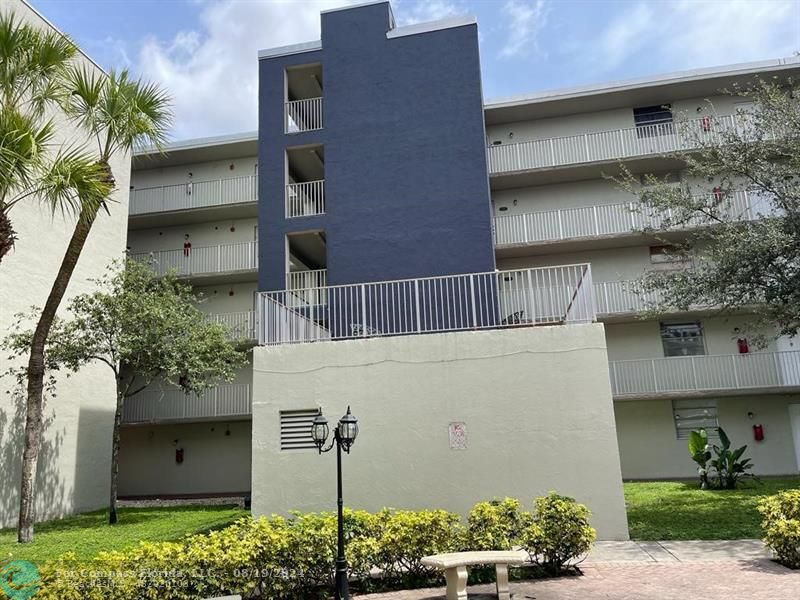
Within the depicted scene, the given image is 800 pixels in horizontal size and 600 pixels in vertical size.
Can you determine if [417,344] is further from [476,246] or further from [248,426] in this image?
[248,426]

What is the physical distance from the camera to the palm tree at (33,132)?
8531mm

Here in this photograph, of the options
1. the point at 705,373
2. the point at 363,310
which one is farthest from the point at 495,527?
the point at 705,373

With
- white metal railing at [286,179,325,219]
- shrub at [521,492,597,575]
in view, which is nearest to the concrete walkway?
shrub at [521,492,597,575]

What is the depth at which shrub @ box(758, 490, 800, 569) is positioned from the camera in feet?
26.4

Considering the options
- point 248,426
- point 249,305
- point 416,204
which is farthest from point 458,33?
point 248,426

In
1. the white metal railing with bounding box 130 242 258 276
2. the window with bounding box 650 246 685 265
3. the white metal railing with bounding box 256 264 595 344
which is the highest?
the white metal railing with bounding box 130 242 258 276

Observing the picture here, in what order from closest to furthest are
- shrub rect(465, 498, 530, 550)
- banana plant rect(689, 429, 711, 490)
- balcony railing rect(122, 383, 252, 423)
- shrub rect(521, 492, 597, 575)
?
shrub rect(521, 492, 597, 575), shrub rect(465, 498, 530, 550), banana plant rect(689, 429, 711, 490), balcony railing rect(122, 383, 252, 423)

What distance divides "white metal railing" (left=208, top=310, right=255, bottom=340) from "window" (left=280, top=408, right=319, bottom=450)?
10.7 meters

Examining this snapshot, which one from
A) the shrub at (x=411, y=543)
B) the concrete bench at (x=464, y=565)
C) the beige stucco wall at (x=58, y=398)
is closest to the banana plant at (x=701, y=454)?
the shrub at (x=411, y=543)

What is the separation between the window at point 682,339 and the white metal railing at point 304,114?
1378cm

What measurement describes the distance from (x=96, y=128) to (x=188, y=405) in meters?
11.9

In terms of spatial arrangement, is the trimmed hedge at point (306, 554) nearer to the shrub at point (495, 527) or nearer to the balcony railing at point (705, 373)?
the shrub at point (495, 527)

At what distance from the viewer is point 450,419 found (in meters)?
10.7

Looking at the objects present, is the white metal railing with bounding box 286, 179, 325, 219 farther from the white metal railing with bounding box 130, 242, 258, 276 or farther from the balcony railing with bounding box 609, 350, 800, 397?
the balcony railing with bounding box 609, 350, 800, 397
